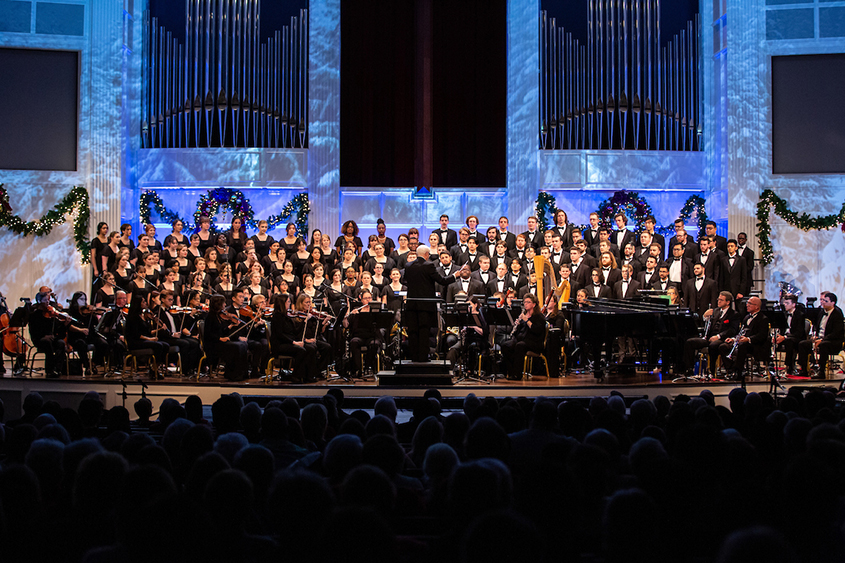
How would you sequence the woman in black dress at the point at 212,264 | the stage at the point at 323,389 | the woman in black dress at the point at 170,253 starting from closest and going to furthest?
the stage at the point at 323,389 → the woman in black dress at the point at 212,264 → the woman in black dress at the point at 170,253

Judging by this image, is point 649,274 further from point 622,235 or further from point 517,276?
point 517,276

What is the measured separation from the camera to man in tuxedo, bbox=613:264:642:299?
9.80 m

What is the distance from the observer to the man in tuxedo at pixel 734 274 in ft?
33.6

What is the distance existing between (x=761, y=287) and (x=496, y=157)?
188 inches

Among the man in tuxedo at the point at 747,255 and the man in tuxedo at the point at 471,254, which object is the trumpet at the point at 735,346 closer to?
the man in tuxedo at the point at 747,255

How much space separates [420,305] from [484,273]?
76.3 inches

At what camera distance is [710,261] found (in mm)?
10266

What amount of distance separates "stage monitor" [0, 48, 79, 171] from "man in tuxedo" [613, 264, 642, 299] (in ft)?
29.0

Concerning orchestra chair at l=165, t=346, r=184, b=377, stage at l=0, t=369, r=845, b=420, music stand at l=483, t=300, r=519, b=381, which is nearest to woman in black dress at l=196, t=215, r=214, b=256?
orchestra chair at l=165, t=346, r=184, b=377

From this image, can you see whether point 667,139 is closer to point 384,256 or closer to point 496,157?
point 496,157

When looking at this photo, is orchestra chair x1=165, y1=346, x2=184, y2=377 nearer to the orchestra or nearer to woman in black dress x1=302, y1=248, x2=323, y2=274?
the orchestra

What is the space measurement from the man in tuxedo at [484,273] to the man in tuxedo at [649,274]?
1929 millimetres

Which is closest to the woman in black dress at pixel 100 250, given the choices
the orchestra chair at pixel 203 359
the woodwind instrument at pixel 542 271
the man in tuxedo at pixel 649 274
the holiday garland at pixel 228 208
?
the holiday garland at pixel 228 208

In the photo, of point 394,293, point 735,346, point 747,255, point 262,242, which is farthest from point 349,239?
point 747,255
